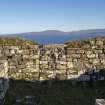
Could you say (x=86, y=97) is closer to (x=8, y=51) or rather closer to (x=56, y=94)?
(x=56, y=94)

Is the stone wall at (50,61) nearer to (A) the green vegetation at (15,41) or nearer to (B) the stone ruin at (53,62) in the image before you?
(B) the stone ruin at (53,62)

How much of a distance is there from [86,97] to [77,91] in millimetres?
1264

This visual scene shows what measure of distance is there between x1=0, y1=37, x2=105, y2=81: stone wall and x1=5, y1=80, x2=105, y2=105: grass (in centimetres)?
51

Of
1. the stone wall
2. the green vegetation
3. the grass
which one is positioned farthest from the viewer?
the green vegetation

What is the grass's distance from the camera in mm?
13726

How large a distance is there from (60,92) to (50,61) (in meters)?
2.25

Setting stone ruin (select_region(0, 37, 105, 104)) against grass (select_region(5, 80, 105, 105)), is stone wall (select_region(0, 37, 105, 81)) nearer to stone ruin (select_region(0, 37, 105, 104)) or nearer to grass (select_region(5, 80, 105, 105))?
stone ruin (select_region(0, 37, 105, 104))

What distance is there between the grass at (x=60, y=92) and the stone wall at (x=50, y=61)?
51cm

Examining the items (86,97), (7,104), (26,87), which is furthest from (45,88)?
(7,104)

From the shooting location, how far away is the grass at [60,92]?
1373 centimetres

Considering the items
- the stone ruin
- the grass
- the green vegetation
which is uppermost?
the green vegetation

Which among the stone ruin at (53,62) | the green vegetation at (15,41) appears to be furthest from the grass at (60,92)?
the green vegetation at (15,41)

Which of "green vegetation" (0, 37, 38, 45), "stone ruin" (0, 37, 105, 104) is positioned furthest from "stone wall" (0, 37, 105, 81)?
"green vegetation" (0, 37, 38, 45)

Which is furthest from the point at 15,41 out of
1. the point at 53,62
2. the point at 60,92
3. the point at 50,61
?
the point at 60,92
